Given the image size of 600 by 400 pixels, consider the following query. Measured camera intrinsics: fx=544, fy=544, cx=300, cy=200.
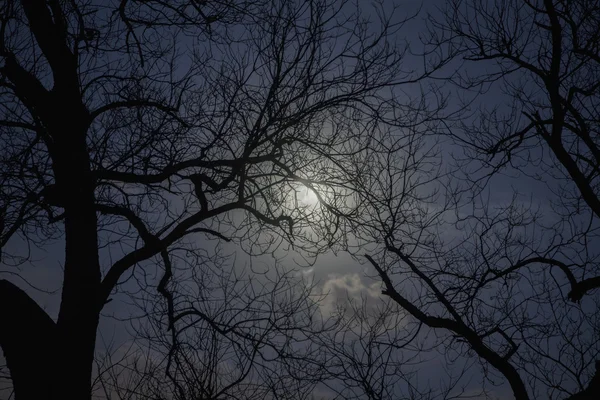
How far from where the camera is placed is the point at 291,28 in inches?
231

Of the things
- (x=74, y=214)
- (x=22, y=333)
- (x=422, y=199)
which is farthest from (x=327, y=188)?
(x=22, y=333)

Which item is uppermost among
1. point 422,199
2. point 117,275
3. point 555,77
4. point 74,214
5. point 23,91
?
point 555,77

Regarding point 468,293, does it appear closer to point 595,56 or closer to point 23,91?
point 595,56

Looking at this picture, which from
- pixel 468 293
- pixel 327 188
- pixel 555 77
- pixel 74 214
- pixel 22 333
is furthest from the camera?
pixel 555 77

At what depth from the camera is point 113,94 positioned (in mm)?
6527

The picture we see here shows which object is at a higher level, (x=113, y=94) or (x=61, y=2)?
(x=61, y=2)

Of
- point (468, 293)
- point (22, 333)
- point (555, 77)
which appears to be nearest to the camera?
point (22, 333)

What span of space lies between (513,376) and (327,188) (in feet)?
9.17

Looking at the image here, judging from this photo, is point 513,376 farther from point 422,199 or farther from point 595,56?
point 595,56

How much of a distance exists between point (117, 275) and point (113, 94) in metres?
2.27

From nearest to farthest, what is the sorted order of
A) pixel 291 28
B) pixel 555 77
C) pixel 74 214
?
pixel 74 214 < pixel 291 28 < pixel 555 77

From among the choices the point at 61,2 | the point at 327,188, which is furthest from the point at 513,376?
the point at 61,2

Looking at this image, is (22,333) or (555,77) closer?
(22,333)

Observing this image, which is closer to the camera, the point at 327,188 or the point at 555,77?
the point at 327,188
